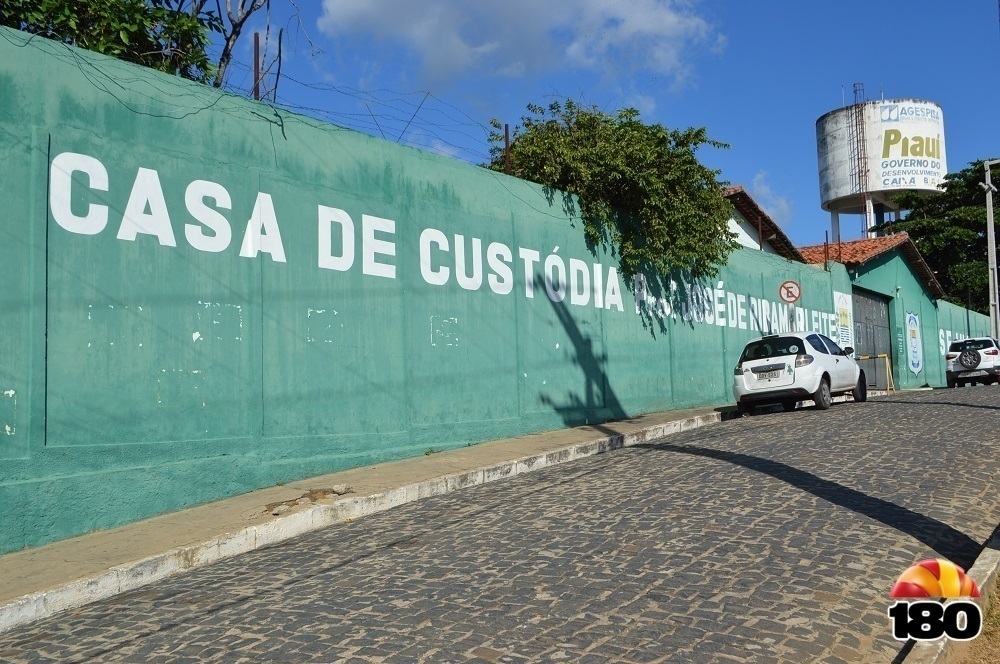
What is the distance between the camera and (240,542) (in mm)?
6832

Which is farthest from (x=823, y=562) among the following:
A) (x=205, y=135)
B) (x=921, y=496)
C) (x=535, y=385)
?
(x=535, y=385)

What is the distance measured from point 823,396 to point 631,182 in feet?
17.1

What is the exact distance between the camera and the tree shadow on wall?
13.8m

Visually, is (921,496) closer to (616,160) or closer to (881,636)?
(881,636)

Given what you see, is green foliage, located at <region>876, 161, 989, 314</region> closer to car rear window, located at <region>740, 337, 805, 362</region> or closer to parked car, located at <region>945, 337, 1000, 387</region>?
parked car, located at <region>945, 337, 1000, 387</region>

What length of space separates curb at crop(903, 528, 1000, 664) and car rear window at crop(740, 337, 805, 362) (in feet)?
31.9

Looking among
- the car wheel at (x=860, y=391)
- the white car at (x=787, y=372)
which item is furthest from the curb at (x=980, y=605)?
the car wheel at (x=860, y=391)

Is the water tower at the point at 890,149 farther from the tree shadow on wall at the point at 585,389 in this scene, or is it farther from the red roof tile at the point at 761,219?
the tree shadow on wall at the point at 585,389

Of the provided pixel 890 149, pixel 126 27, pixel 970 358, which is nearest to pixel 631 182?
pixel 126 27

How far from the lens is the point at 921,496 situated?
7.28 metres

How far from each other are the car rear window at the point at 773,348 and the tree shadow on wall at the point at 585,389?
8.64 feet

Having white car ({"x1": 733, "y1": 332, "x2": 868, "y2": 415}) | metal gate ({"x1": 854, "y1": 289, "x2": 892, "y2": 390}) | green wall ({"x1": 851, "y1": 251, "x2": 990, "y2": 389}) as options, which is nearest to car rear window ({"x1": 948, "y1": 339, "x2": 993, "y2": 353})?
metal gate ({"x1": 854, "y1": 289, "x2": 892, "y2": 390})

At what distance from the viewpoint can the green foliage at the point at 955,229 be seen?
42.7m

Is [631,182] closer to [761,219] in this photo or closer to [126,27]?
[126,27]
